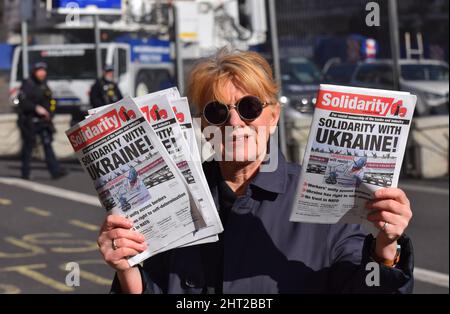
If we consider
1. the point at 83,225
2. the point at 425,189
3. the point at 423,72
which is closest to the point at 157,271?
the point at 83,225

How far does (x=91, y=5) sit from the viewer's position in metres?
9.77

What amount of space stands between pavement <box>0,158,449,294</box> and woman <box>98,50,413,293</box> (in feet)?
11.6

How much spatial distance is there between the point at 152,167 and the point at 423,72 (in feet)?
68.1

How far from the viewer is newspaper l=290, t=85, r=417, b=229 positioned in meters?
2.46

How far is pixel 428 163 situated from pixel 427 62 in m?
8.55

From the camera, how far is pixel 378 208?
2477 mm

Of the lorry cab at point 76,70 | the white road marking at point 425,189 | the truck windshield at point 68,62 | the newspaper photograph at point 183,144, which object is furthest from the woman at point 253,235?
the truck windshield at point 68,62

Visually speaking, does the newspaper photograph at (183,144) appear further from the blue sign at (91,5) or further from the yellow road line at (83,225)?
the yellow road line at (83,225)

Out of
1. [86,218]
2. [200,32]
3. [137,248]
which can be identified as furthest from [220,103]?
[200,32]

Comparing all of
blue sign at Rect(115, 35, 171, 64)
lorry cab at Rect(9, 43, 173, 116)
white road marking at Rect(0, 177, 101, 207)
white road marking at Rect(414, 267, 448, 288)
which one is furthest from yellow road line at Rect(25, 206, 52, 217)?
blue sign at Rect(115, 35, 171, 64)

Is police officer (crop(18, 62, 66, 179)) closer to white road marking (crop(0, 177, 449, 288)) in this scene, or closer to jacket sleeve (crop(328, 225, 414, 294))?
white road marking (crop(0, 177, 449, 288))

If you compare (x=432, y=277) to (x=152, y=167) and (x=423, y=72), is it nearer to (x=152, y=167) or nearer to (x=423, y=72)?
(x=152, y=167)

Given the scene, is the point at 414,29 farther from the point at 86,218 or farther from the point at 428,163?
the point at 86,218

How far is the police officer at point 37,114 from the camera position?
50.9ft
